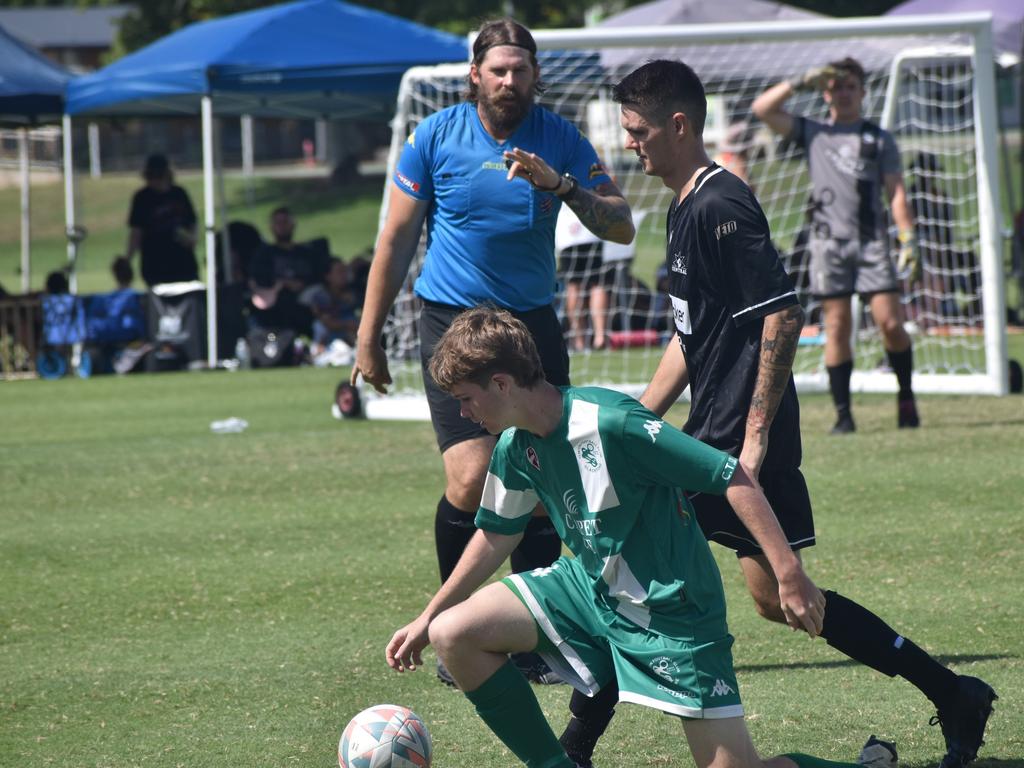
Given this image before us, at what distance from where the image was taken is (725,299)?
13.5ft

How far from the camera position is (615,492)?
356cm

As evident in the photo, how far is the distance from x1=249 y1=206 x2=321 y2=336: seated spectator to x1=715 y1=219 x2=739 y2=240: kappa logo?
41.4ft

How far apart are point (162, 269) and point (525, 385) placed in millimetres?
14463

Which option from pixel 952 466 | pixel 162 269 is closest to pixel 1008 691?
pixel 952 466

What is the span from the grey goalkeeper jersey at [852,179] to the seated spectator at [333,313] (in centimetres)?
768

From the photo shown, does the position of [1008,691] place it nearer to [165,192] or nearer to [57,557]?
[57,557]

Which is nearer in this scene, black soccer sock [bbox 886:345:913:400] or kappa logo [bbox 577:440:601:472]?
kappa logo [bbox 577:440:601:472]

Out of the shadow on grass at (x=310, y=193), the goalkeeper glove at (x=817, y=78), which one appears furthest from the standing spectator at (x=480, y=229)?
the shadow on grass at (x=310, y=193)

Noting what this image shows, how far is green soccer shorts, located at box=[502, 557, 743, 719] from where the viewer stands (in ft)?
11.3

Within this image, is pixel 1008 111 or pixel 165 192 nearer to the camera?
pixel 165 192

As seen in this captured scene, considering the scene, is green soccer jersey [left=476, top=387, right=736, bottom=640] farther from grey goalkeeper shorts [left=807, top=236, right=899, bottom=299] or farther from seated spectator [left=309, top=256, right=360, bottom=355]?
seated spectator [left=309, top=256, right=360, bottom=355]

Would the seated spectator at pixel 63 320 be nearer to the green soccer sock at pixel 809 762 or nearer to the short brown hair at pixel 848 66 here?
the short brown hair at pixel 848 66

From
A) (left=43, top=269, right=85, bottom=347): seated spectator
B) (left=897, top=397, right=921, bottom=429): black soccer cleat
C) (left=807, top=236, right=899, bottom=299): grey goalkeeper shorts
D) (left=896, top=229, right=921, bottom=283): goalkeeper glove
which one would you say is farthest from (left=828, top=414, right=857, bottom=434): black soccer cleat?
(left=43, top=269, right=85, bottom=347): seated spectator

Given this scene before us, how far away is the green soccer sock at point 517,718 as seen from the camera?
3.63 metres
